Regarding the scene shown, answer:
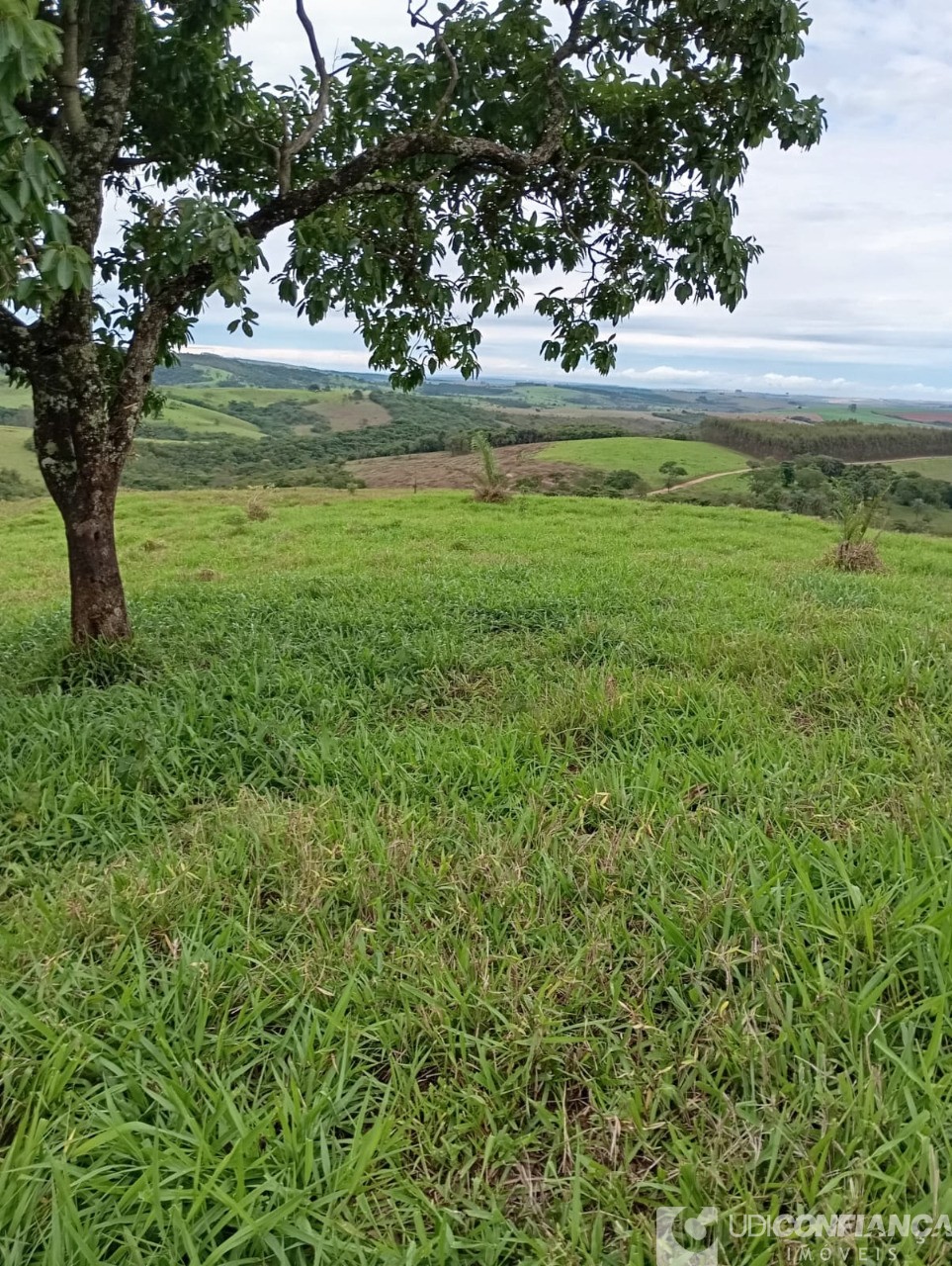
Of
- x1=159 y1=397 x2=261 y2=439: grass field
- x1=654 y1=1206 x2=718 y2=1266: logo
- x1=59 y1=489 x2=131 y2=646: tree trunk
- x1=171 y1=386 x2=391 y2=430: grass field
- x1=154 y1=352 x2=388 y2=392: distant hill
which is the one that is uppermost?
x1=154 y1=352 x2=388 y2=392: distant hill

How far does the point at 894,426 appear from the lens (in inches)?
1634

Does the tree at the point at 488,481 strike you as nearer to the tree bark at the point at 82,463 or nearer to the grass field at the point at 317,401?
the tree bark at the point at 82,463

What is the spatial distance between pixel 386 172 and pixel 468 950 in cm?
512

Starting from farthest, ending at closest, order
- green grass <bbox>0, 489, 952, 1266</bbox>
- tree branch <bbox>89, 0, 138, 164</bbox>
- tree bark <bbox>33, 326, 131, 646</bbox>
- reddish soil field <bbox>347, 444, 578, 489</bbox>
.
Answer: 1. reddish soil field <bbox>347, 444, 578, 489</bbox>
2. tree bark <bbox>33, 326, 131, 646</bbox>
3. tree branch <bbox>89, 0, 138, 164</bbox>
4. green grass <bbox>0, 489, 952, 1266</bbox>

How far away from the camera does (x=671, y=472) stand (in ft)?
87.6

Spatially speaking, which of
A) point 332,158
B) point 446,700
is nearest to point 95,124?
point 332,158

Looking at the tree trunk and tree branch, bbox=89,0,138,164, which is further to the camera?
the tree trunk

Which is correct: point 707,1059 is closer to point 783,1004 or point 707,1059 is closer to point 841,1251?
point 783,1004

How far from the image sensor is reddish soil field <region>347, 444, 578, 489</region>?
2052cm

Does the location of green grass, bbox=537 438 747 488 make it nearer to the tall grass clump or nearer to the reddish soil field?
the reddish soil field

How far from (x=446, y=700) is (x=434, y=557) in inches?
198

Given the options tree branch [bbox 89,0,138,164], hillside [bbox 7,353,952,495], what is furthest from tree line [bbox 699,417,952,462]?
tree branch [bbox 89,0,138,164]

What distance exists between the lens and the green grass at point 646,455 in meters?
28.0

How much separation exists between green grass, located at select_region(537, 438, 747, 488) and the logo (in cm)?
2425
